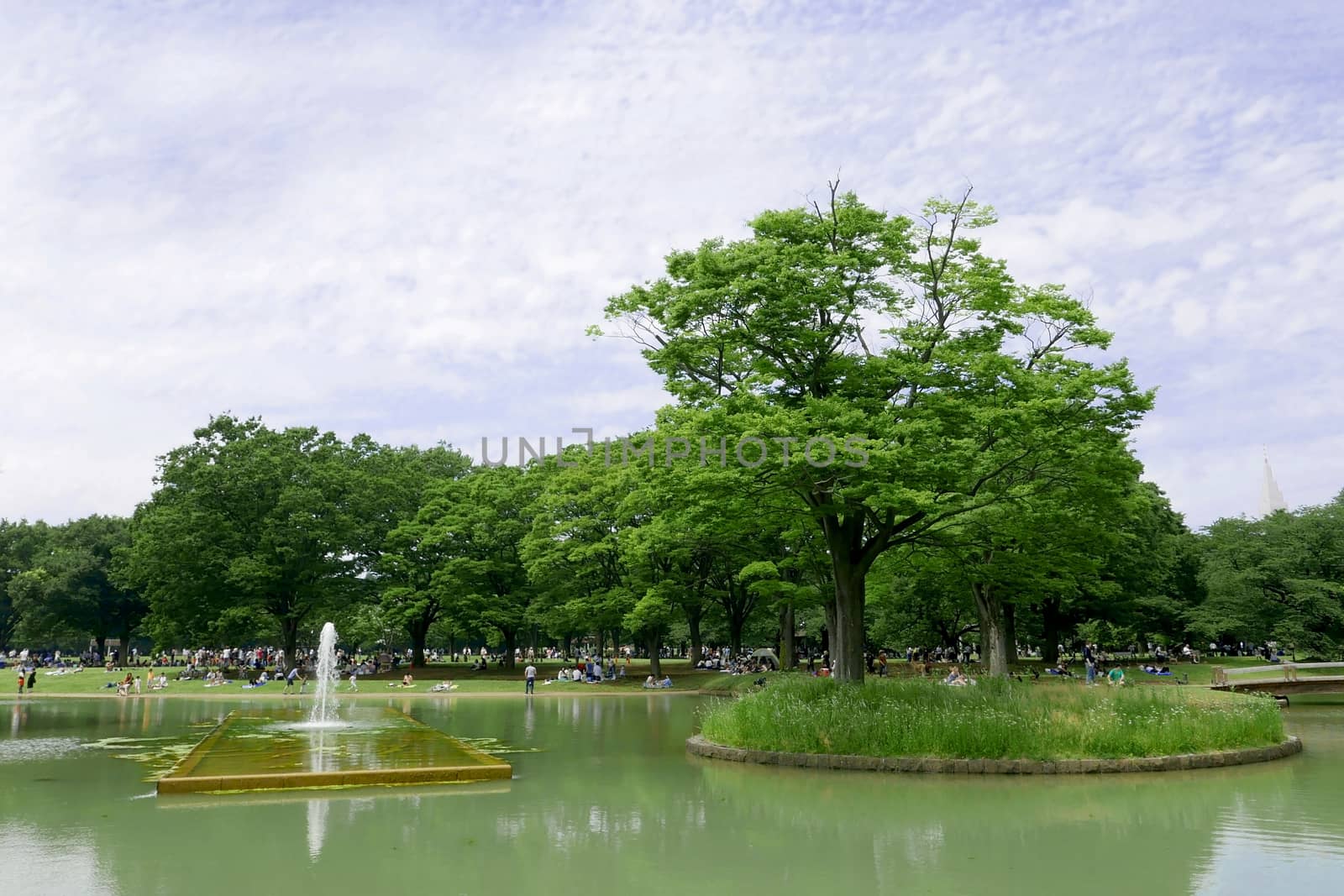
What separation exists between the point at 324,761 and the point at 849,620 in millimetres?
11753

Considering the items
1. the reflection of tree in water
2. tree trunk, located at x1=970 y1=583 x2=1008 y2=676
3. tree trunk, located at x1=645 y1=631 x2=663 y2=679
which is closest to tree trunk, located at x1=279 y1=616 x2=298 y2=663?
tree trunk, located at x1=645 y1=631 x2=663 y2=679

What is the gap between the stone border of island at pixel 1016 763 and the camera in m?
16.3

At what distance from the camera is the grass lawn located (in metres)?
45.0

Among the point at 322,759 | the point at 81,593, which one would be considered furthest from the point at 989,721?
the point at 81,593

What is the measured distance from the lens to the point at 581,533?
54.8 metres

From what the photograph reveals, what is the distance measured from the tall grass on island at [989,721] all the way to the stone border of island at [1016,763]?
0.87 feet

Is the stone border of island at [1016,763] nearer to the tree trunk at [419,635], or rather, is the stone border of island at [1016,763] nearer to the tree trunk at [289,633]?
the tree trunk at [289,633]

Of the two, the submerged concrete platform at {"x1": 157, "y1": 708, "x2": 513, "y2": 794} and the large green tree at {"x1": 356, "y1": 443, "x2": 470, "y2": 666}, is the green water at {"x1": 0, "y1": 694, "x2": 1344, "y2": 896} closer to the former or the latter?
the submerged concrete platform at {"x1": 157, "y1": 708, "x2": 513, "y2": 794}

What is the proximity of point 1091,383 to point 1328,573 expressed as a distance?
27.8 m

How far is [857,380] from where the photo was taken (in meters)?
21.8

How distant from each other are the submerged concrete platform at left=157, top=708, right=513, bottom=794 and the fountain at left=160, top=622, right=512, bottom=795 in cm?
1

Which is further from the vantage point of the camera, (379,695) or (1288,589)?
(379,695)

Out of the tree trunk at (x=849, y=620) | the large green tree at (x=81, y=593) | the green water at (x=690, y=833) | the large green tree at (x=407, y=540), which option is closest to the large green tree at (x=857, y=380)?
the tree trunk at (x=849, y=620)

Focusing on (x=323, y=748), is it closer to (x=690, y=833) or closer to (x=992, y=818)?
(x=690, y=833)
